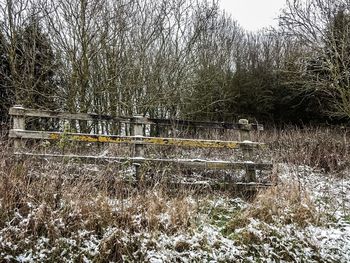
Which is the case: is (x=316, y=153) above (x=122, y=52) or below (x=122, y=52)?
below

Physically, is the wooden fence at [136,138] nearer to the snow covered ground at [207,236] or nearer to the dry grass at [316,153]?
the snow covered ground at [207,236]

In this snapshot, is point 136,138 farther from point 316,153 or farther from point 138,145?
point 316,153

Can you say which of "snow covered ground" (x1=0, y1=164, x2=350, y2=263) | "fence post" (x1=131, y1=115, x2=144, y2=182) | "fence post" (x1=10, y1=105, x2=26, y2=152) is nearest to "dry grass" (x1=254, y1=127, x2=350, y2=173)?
"snow covered ground" (x1=0, y1=164, x2=350, y2=263)

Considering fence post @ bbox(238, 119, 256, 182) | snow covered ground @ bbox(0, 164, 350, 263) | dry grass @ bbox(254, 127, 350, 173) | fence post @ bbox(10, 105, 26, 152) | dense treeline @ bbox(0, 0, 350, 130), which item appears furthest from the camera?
dense treeline @ bbox(0, 0, 350, 130)

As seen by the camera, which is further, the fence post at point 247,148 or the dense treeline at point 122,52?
the dense treeline at point 122,52

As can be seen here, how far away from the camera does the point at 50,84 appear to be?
30.9 ft

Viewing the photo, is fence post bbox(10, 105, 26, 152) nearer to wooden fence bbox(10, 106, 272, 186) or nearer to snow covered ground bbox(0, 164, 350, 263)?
wooden fence bbox(10, 106, 272, 186)

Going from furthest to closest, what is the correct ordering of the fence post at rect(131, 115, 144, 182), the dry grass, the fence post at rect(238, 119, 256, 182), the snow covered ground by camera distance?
the dry grass
the fence post at rect(238, 119, 256, 182)
the fence post at rect(131, 115, 144, 182)
the snow covered ground

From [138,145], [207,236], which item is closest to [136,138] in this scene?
[138,145]

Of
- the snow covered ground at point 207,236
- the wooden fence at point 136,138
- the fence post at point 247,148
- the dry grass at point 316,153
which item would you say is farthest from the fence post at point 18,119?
the dry grass at point 316,153

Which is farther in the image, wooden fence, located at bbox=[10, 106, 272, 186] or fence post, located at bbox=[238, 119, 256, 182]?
fence post, located at bbox=[238, 119, 256, 182]

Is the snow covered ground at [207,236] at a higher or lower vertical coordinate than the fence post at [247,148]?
lower

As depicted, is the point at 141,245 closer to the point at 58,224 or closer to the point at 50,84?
the point at 58,224

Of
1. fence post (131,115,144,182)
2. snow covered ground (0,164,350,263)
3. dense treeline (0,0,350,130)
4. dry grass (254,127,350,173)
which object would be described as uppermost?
dense treeline (0,0,350,130)
